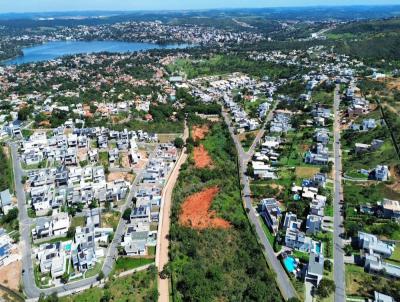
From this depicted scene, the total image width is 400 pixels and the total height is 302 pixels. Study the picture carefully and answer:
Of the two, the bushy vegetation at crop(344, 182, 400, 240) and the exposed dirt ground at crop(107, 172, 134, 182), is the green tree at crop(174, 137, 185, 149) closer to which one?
the exposed dirt ground at crop(107, 172, 134, 182)

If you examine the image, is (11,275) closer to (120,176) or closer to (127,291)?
(127,291)

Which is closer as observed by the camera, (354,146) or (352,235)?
(352,235)

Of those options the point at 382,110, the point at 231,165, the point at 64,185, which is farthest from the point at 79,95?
the point at 382,110

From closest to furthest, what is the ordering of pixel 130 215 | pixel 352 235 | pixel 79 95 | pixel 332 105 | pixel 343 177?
pixel 352 235 < pixel 130 215 < pixel 343 177 < pixel 332 105 < pixel 79 95

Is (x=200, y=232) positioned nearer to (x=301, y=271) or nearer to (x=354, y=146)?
(x=301, y=271)

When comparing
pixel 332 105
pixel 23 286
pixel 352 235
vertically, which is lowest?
pixel 23 286

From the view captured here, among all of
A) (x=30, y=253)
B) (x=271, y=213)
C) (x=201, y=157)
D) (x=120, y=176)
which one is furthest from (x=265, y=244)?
(x=30, y=253)

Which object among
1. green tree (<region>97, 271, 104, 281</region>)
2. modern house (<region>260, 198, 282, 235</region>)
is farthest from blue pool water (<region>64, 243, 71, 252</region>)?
modern house (<region>260, 198, 282, 235</region>)
